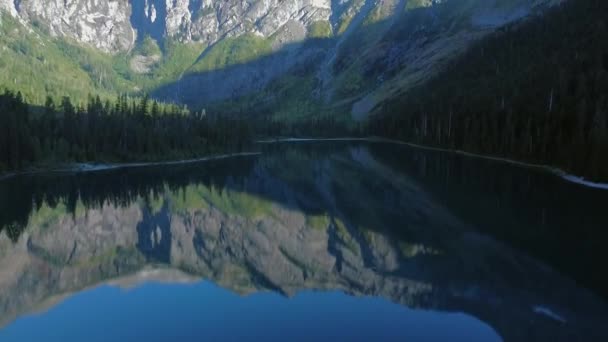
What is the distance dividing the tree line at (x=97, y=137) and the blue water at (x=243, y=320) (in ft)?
276

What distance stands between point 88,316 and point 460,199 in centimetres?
4321

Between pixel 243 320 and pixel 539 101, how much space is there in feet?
351

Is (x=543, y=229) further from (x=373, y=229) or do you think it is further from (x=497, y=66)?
(x=497, y=66)

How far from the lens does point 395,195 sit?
209ft

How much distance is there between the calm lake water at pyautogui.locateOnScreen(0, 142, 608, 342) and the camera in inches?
903

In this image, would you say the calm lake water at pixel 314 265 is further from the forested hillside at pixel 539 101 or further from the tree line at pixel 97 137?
the tree line at pixel 97 137

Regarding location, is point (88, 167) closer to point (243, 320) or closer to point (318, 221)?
point (318, 221)

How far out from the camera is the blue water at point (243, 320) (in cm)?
2192

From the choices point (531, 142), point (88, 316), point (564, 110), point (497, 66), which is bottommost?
point (88, 316)

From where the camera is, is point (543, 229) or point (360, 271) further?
point (543, 229)

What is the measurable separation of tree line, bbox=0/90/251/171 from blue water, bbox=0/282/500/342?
3317 inches

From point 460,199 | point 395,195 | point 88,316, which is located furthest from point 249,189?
point 88,316

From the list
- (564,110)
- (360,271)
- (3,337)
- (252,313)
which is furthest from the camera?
(564,110)

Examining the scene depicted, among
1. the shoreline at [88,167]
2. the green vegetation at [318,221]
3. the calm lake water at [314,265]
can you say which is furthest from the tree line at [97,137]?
the green vegetation at [318,221]
